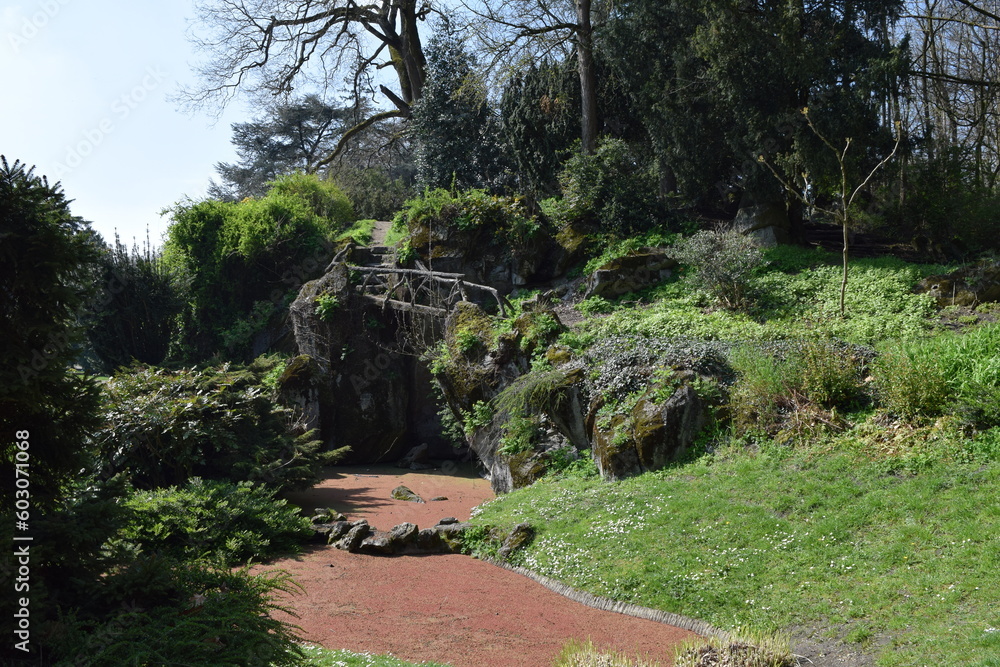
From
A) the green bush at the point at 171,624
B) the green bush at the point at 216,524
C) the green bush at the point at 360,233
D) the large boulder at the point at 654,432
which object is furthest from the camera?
the green bush at the point at 360,233

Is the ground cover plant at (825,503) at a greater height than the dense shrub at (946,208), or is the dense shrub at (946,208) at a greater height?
the dense shrub at (946,208)

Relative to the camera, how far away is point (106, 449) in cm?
1115

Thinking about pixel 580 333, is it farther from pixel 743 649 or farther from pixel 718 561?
pixel 743 649

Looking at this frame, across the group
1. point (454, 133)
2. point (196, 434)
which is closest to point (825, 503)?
point (196, 434)

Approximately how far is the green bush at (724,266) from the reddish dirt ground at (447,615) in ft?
24.5

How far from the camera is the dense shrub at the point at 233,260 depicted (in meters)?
22.8

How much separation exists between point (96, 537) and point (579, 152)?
17.1 m

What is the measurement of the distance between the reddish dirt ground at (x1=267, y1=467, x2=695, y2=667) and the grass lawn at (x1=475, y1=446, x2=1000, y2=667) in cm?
53

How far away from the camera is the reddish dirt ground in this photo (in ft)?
21.6

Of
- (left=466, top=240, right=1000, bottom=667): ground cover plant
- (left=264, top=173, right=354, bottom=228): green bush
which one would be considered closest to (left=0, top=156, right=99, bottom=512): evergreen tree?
(left=466, top=240, right=1000, bottom=667): ground cover plant

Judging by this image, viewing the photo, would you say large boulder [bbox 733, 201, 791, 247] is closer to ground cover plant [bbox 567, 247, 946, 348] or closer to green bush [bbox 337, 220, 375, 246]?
ground cover plant [bbox 567, 247, 946, 348]

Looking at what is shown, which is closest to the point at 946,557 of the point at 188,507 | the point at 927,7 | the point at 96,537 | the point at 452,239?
the point at 96,537

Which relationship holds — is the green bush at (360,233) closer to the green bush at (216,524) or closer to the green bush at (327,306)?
the green bush at (327,306)

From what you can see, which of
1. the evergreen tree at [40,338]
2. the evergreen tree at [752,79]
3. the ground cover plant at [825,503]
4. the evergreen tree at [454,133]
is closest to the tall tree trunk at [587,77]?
the evergreen tree at [752,79]
